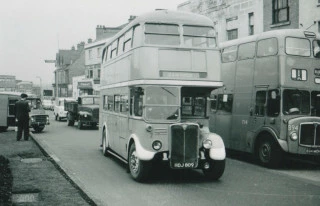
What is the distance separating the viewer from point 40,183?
9227 mm

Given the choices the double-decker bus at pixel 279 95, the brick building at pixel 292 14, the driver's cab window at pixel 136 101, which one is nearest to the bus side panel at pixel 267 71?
the double-decker bus at pixel 279 95

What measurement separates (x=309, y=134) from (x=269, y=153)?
131cm

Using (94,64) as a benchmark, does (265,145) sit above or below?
below

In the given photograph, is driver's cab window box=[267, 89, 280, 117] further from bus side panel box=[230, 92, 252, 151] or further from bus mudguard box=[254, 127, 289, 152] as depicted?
bus side panel box=[230, 92, 252, 151]

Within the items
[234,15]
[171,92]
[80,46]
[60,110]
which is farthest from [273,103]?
[80,46]

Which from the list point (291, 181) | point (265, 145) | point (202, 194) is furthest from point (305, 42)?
point (202, 194)

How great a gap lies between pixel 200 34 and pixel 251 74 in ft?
13.0

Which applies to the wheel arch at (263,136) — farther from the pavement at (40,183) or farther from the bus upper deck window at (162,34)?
the pavement at (40,183)

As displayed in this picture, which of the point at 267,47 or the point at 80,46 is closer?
the point at 267,47

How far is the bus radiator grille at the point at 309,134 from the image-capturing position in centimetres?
1232

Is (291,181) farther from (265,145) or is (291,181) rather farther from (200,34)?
(200,34)

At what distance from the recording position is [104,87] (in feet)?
50.7

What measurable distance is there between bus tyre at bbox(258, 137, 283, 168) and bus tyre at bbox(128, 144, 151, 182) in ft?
15.4

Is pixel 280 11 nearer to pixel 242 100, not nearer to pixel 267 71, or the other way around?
pixel 242 100
